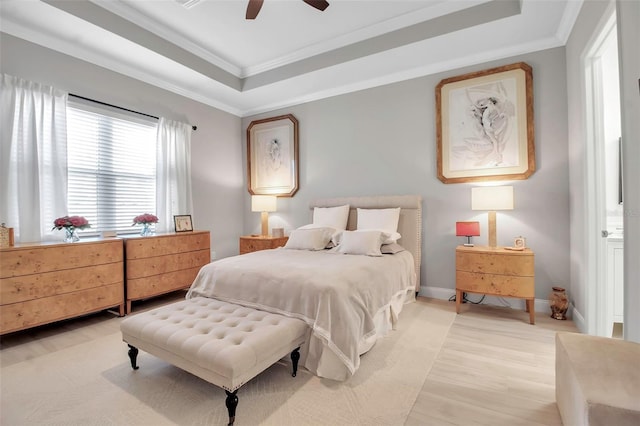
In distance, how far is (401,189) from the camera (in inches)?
159

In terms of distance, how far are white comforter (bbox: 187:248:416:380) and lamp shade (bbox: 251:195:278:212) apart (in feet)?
5.80

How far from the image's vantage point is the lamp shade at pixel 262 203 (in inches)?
186

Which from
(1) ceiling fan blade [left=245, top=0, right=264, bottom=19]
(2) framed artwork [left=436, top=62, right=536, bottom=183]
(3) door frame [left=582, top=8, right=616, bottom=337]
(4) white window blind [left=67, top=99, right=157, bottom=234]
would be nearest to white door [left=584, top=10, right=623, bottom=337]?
(3) door frame [left=582, top=8, right=616, bottom=337]

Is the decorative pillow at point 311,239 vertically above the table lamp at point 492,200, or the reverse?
the table lamp at point 492,200

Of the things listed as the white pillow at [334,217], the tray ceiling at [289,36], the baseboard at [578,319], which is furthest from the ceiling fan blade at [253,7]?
the baseboard at [578,319]

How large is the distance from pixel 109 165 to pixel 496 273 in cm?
467

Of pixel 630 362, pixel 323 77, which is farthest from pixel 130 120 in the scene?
pixel 630 362

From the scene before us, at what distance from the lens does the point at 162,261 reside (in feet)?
12.1

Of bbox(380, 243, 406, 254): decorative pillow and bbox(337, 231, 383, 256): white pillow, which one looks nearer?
bbox(337, 231, 383, 256): white pillow

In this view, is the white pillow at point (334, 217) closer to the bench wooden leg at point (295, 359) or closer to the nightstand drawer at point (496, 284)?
→ the nightstand drawer at point (496, 284)

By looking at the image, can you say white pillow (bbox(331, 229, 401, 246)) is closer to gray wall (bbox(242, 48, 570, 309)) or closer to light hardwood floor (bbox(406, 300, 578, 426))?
gray wall (bbox(242, 48, 570, 309))

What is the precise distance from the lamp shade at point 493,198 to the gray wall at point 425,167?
39cm

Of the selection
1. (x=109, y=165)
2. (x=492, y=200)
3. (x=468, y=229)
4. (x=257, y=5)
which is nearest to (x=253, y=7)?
(x=257, y=5)

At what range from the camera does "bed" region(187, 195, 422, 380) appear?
2.04 metres
